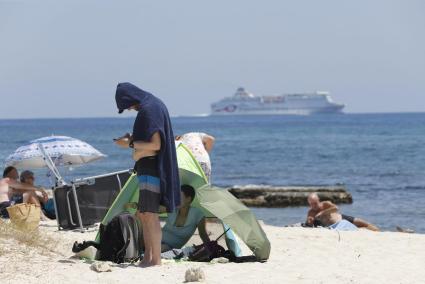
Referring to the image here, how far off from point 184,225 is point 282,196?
35.0ft

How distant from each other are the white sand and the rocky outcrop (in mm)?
9402

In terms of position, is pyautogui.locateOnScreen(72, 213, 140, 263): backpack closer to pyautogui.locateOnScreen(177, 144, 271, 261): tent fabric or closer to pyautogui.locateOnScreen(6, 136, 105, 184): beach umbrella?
pyautogui.locateOnScreen(177, 144, 271, 261): tent fabric

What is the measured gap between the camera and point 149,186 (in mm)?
6926

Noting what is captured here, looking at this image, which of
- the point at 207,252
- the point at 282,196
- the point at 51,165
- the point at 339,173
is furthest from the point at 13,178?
the point at 339,173

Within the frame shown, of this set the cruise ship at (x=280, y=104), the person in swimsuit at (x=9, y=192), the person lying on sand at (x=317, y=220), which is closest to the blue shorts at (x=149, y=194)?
the person in swimsuit at (x=9, y=192)

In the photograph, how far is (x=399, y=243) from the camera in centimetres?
938

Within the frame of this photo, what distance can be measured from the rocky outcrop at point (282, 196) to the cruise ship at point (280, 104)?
132 metres

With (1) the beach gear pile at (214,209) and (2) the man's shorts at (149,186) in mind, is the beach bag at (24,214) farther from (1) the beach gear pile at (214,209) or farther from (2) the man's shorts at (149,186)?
(2) the man's shorts at (149,186)

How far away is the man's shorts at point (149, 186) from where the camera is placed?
6.91 m

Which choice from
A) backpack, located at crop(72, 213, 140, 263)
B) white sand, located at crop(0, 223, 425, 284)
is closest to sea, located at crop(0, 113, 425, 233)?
backpack, located at crop(72, 213, 140, 263)

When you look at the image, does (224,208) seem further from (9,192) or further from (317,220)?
(9,192)

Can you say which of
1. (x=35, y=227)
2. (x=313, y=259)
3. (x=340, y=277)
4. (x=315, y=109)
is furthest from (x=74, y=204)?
(x=315, y=109)

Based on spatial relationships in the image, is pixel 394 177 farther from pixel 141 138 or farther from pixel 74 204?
pixel 141 138

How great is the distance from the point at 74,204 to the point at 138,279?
3.69m
